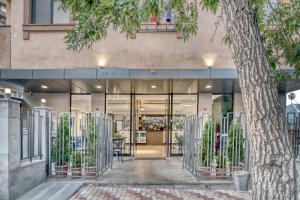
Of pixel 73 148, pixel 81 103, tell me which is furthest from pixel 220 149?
pixel 81 103

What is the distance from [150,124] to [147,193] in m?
8.75

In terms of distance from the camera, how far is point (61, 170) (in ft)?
25.1

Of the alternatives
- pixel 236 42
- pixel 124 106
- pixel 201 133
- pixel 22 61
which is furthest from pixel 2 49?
pixel 236 42

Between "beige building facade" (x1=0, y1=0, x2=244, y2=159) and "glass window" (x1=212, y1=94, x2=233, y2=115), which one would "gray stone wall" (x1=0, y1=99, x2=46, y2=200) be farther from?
"glass window" (x1=212, y1=94, x2=233, y2=115)

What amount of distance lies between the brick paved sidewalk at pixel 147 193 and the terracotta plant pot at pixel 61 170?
2.93ft

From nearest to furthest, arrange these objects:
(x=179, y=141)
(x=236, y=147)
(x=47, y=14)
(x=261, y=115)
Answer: (x=261, y=115)
(x=236, y=147)
(x=47, y=14)
(x=179, y=141)

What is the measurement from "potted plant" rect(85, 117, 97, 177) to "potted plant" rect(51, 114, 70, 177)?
1.66ft

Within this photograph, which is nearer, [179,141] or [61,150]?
[61,150]

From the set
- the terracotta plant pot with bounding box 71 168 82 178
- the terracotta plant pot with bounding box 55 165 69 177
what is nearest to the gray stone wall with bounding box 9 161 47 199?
the terracotta plant pot with bounding box 55 165 69 177

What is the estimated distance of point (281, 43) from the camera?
14.4 ft

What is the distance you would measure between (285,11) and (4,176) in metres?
5.38

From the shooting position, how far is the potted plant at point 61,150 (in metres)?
7.65

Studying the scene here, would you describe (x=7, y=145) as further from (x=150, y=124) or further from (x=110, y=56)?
(x=150, y=124)

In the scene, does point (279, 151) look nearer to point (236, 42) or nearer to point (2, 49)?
point (236, 42)
